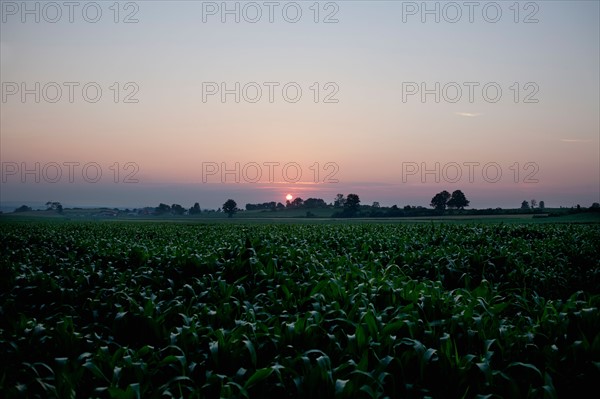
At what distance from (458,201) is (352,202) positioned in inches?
887

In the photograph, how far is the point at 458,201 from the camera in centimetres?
9275

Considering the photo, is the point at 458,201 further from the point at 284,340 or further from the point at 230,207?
the point at 284,340

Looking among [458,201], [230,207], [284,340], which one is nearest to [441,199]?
[458,201]

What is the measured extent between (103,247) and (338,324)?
12349mm

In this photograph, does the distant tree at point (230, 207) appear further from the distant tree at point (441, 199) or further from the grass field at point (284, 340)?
the grass field at point (284, 340)

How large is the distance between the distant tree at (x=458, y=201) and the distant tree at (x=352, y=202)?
19390 millimetres

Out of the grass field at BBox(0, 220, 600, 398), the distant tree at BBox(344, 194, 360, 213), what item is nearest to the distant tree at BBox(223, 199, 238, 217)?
the distant tree at BBox(344, 194, 360, 213)

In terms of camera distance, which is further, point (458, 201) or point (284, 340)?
point (458, 201)

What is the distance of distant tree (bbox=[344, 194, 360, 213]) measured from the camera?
320 feet

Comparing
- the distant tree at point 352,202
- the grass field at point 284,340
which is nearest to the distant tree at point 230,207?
the distant tree at point 352,202

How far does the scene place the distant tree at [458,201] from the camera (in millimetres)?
92500

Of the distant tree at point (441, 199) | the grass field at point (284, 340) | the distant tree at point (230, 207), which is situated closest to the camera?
the grass field at point (284, 340)

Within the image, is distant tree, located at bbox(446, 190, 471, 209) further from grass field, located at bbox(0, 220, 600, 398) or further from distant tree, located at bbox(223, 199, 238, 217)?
grass field, located at bbox(0, 220, 600, 398)

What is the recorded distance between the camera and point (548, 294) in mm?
10672
